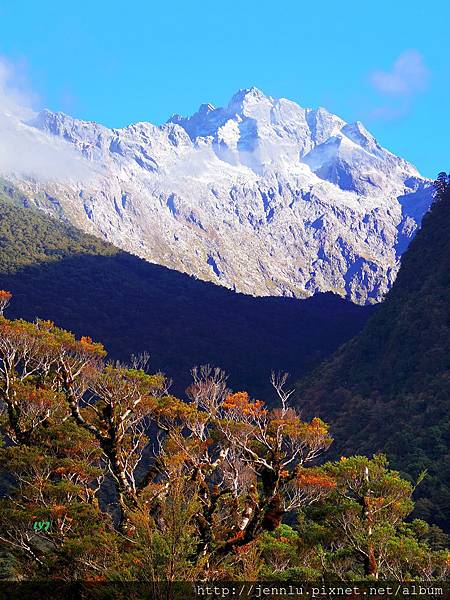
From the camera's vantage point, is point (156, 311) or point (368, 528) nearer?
point (368, 528)

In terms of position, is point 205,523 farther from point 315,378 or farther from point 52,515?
point 315,378

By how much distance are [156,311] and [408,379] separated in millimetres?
67484

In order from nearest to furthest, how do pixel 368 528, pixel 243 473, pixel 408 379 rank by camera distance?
1. pixel 368 528
2. pixel 243 473
3. pixel 408 379

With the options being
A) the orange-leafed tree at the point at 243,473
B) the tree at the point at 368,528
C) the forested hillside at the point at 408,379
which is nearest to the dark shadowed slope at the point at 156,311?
the forested hillside at the point at 408,379

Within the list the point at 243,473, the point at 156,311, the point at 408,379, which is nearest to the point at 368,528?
the point at 243,473

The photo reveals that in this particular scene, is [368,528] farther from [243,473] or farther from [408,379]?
[408,379]

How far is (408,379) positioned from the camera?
70.5 metres

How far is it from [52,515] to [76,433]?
409 centimetres

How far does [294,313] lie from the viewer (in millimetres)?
146875

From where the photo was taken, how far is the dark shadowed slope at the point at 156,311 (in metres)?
110

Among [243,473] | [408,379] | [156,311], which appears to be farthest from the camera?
[156,311]

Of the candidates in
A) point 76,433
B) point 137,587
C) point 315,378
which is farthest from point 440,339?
point 137,587

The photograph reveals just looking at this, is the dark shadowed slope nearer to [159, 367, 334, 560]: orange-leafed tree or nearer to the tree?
the tree

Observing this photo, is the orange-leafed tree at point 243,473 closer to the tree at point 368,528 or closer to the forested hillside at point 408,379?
the tree at point 368,528
